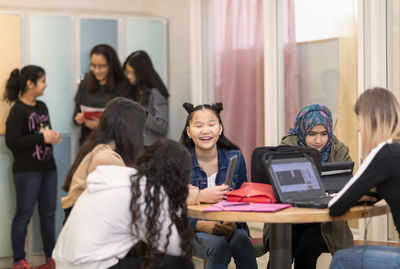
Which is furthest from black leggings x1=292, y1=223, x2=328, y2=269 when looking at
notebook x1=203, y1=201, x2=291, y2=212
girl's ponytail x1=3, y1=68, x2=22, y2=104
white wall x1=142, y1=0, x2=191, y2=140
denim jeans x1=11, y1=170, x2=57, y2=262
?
girl's ponytail x1=3, y1=68, x2=22, y2=104

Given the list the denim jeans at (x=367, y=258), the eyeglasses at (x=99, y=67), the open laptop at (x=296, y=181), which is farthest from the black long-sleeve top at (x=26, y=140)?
the denim jeans at (x=367, y=258)

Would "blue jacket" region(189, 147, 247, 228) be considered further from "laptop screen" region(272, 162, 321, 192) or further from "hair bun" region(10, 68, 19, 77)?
"hair bun" region(10, 68, 19, 77)

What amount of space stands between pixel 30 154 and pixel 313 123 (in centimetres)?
260

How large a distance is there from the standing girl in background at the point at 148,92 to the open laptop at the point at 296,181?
9.15ft

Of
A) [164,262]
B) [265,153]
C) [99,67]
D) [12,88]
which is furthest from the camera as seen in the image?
[99,67]

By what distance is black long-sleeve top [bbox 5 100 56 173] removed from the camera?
16.7 ft

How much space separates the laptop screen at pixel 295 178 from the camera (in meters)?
2.68

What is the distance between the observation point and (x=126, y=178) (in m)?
2.34

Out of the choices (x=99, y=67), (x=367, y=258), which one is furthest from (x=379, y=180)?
(x=99, y=67)

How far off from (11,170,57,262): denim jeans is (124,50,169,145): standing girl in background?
2.98 ft

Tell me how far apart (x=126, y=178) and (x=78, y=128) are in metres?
3.38

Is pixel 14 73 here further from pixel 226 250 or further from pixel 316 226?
pixel 316 226

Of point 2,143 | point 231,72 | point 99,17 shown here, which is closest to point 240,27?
point 231,72

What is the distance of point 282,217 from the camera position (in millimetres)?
2375
